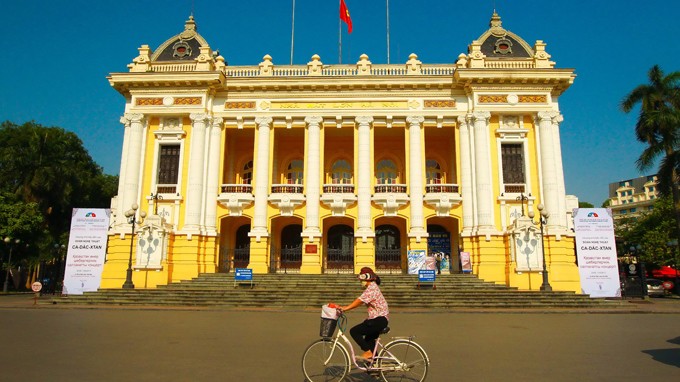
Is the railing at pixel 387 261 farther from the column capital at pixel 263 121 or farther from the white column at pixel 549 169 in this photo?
the column capital at pixel 263 121

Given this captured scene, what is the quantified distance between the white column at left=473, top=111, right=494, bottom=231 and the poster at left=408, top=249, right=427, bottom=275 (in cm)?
397

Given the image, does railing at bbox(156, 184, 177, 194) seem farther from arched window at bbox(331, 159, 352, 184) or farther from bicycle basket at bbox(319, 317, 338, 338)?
bicycle basket at bbox(319, 317, 338, 338)

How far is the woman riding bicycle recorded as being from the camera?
6.34m

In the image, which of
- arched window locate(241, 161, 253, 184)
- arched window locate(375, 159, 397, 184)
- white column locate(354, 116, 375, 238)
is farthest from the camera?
arched window locate(241, 161, 253, 184)

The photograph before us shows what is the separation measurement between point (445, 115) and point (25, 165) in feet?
103

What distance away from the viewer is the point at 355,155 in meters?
27.8

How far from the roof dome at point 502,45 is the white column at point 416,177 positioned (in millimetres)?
6628

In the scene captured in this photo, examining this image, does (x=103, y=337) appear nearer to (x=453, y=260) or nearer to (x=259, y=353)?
(x=259, y=353)

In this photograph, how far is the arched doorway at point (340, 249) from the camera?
27.9 m

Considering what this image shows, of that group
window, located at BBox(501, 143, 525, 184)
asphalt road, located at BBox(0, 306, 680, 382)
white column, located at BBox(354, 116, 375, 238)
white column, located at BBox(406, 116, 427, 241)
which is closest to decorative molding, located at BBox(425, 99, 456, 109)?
white column, located at BBox(406, 116, 427, 241)

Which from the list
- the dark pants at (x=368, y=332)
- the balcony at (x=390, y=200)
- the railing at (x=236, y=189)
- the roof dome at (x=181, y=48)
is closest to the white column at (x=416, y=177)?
the balcony at (x=390, y=200)

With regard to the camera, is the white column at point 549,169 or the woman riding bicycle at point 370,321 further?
the white column at point 549,169

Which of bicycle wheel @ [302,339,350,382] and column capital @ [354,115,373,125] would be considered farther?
column capital @ [354,115,373,125]

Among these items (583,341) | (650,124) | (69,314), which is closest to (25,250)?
(69,314)
